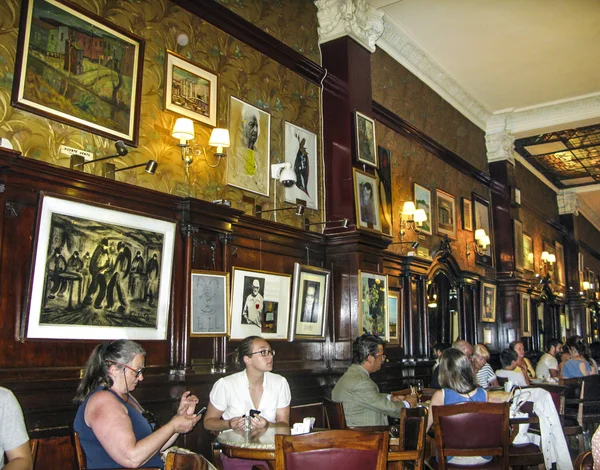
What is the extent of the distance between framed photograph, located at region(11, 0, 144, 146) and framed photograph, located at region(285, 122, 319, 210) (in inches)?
96.3

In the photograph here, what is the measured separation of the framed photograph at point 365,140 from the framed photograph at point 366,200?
231mm

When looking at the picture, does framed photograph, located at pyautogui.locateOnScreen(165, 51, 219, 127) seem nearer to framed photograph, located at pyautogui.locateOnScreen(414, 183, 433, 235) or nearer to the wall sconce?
the wall sconce

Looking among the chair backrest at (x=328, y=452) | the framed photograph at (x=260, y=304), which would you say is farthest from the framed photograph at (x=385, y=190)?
the chair backrest at (x=328, y=452)

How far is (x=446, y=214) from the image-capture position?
464 inches

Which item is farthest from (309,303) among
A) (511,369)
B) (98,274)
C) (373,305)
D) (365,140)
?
(511,369)

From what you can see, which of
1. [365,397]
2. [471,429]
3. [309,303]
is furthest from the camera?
[309,303]

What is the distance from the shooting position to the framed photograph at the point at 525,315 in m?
14.3

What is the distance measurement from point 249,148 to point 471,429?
3.90m

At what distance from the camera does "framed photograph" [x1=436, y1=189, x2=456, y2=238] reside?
11.5 meters

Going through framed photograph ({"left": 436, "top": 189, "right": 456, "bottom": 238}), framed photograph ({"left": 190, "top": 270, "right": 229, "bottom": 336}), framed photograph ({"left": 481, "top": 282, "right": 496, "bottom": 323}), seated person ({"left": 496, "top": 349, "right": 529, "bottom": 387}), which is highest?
framed photograph ({"left": 436, "top": 189, "right": 456, "bottom": 238})

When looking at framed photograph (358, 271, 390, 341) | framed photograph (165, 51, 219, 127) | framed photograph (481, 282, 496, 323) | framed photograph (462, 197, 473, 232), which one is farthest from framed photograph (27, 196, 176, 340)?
framed photograph (481, 282, 496, 323)

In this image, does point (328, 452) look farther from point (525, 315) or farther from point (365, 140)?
point (525, 315)

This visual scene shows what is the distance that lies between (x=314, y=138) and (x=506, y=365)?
411cm

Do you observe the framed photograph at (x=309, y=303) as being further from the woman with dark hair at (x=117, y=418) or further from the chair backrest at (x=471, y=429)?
the woman with dark hair at (x=117, y=418)
